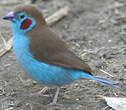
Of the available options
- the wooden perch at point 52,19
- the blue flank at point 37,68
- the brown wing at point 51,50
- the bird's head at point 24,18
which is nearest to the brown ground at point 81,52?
the wooden perch at point 52,19

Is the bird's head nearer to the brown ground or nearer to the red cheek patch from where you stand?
the red cheek patch

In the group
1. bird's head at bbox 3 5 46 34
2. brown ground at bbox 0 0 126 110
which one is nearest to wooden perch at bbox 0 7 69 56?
brown ground at bbox 0 0 126 110

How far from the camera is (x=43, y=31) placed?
4.14 metres

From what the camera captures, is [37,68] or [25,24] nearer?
[37,68]

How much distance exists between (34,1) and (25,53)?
3.94 meters

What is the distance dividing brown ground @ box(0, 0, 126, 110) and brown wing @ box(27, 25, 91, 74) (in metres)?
0.48

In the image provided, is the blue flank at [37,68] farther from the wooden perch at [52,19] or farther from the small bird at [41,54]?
the wooden perch at [52,19]

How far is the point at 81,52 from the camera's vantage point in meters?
5.59

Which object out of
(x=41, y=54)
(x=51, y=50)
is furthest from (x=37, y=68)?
(x=51, y=50)

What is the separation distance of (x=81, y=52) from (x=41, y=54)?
1673mm

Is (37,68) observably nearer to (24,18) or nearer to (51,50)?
(51,50)

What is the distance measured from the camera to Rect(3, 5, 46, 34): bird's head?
4055mm

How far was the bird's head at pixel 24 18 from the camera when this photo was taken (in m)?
4.05

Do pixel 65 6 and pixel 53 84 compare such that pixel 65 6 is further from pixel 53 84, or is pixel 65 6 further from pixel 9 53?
pixel 53 84
